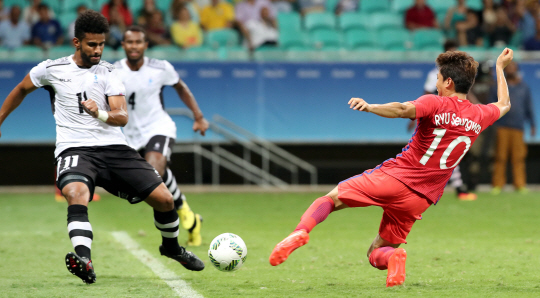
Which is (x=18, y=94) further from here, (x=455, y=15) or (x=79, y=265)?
(x=455, y=15)

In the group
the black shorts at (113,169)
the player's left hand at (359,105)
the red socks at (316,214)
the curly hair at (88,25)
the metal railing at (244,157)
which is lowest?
the metal railing at (244,157)

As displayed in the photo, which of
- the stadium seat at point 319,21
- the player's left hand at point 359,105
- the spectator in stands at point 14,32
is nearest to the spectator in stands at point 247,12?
the stadium seat at point 319,21

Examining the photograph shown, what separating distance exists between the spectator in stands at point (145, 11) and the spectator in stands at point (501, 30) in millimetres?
7814

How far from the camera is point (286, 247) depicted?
4.95 m

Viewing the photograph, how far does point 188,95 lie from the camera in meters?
8.20

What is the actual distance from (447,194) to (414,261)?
27.2 feet

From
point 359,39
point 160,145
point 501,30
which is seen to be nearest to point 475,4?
point 501,30

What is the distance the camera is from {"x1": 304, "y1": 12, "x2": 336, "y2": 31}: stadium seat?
17359 mm

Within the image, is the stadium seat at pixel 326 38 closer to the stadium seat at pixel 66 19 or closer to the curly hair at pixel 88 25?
the stadium seat at pixel 66 19

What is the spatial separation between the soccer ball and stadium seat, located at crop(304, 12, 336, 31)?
1207 cm

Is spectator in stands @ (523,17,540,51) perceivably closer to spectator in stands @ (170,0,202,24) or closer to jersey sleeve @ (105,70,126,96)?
spectator in stands @ (170,0,202,24)

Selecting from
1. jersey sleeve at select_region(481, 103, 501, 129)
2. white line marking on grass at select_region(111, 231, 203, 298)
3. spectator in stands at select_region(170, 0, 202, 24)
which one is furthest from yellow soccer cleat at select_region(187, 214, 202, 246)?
spectator in stands at select_region(170, 0, 202, 24)

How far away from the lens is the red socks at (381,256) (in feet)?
18.4

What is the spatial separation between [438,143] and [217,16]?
39.8 feet
